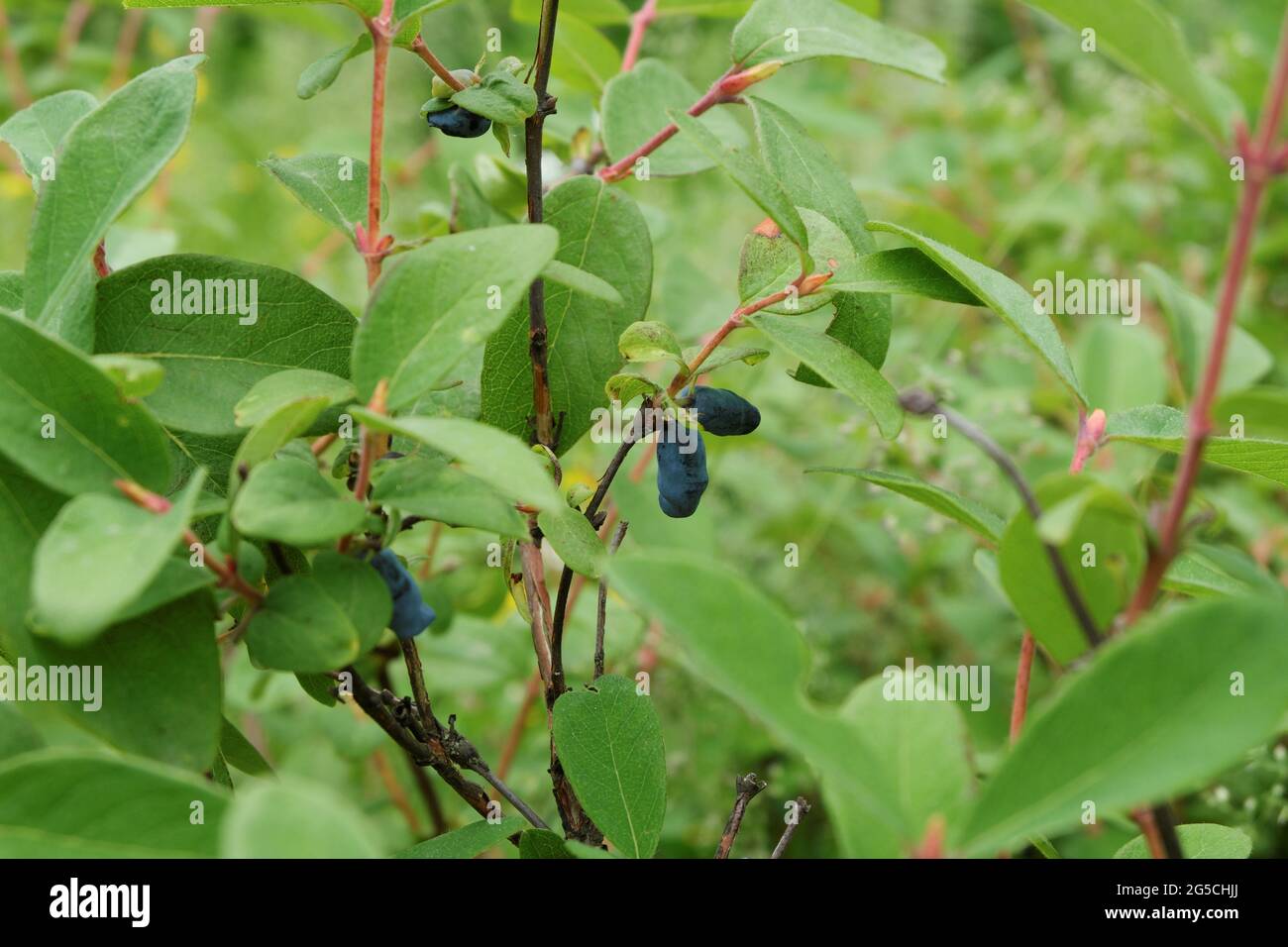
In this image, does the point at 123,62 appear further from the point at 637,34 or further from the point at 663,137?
the point at 663,137

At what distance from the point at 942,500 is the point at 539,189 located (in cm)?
26

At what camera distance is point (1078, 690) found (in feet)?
1.26

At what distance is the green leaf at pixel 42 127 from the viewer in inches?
23.9

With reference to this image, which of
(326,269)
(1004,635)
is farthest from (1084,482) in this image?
(326,269)

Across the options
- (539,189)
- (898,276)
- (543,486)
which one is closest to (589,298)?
(539,189)

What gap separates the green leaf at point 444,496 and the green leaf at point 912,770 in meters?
0.15

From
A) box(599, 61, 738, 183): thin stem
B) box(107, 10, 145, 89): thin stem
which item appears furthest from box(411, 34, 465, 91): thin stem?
box(107, 10, 145, 89): thin stem

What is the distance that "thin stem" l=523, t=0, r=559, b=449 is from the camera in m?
0.61

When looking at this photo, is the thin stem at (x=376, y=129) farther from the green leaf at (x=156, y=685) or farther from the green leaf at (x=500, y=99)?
the green leaf at (x=156, y=685)

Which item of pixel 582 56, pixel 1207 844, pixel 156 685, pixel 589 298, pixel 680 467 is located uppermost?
pixel 582 56

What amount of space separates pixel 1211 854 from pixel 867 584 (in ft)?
3.54

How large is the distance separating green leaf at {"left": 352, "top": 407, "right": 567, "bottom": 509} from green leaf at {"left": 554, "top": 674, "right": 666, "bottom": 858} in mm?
201

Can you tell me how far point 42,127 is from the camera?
0.62 m

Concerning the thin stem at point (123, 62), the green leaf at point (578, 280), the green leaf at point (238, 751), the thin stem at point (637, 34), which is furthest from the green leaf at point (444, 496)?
the thin stem at point (123, 62)
